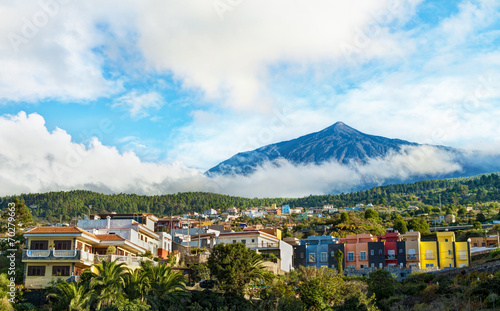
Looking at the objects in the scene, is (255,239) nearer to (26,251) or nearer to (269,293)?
(269,293)

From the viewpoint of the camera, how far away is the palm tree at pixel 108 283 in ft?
141

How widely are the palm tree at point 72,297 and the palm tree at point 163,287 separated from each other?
4790mm

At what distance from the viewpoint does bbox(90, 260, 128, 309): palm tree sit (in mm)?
42844

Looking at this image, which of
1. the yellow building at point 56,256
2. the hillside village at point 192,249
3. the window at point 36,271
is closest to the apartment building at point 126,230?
the hillside village at point 192,249

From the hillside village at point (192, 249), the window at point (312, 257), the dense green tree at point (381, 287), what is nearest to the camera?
the hillside village at point (192, 249)

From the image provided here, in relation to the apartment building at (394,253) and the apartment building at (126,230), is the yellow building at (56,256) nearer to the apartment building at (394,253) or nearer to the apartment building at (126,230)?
the apartment building at (126,230)

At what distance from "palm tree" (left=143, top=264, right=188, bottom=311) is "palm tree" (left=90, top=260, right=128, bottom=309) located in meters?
2.25

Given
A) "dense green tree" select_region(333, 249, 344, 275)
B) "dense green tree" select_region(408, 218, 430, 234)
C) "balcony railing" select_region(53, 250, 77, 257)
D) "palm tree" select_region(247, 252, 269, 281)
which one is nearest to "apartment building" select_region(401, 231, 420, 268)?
"dense green tree" select_region(333, 249, 344, 275)

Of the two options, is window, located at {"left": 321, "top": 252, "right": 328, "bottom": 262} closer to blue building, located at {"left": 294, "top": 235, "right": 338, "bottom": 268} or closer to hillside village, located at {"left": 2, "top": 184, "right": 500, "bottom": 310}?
blue building, located at {"left": 294, "top": 235, "right": 338, "bottom": 268}

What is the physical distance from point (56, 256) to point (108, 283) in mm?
6229

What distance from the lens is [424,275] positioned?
60719 millimetres

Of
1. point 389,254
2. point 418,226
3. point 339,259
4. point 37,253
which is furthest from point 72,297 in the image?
point 418,226

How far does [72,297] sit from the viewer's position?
41938mm

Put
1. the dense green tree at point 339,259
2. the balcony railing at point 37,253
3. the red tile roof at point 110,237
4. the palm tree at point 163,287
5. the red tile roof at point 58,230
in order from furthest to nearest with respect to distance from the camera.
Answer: the dense green tree at point 339,259 < the red tile roof at point 110,237 < the red tile roof at point 58,230 < the balcony railing at point 37,253 < the palm tree at point 163,287
